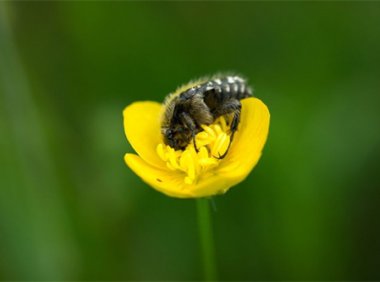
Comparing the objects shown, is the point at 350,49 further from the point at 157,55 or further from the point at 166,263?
the point at 166,263

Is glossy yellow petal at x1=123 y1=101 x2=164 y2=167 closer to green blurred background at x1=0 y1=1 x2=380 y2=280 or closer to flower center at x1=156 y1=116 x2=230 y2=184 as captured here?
flower center at x1=156 y1=116 x2=230 y2=184

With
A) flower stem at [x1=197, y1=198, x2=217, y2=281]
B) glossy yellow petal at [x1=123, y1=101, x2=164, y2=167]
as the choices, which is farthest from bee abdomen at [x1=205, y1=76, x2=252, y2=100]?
flower stem at [x1=197, y1=198, x2=217, y2=281]

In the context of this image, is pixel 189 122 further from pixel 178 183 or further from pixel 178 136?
pixel 178 183

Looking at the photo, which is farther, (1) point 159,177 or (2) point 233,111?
(2) point 233,111

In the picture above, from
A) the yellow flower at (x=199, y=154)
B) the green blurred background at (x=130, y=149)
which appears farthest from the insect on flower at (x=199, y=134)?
the green blurred background at (x=130, y=149)

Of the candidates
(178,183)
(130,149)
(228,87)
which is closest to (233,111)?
(228,87)

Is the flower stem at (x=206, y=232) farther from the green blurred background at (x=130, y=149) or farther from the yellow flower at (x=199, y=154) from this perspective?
the green blurred background at (x=130, y=149)

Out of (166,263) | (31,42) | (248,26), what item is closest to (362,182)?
(166,263)
